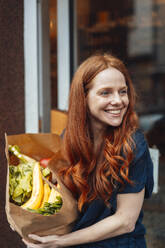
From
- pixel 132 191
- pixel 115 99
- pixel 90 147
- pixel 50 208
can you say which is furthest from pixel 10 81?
pixel 132 191

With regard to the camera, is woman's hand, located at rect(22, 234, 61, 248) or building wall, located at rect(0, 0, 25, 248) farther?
building wall, located at rect(0, 0, 25, 248)

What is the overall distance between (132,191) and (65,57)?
223 centimetres

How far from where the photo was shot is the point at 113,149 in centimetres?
173

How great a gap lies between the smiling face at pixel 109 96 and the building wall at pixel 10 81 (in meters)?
1.03

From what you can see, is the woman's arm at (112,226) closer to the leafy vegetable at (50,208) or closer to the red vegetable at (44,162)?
the leafy vegetable at (50,208)

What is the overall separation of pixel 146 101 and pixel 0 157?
10.6 ft

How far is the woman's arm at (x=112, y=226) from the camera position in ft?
5.44

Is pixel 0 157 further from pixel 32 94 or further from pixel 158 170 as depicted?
pixel 158 170

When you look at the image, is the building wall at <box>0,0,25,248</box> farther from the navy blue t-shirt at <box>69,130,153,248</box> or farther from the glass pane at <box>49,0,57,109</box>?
the navy blue t-shirt at <box>69,130,153,248</box>

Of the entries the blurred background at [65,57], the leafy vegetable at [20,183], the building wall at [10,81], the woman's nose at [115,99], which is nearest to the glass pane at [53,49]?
the blurred background at [65,57]

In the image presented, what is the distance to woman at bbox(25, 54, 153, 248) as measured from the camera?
1.67 m

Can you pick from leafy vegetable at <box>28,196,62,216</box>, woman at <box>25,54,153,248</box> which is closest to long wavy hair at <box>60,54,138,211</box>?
woman at <box>25,54,153,248</box>

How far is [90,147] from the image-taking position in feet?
6.03

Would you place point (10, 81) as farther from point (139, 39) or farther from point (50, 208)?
point (139, 39)
